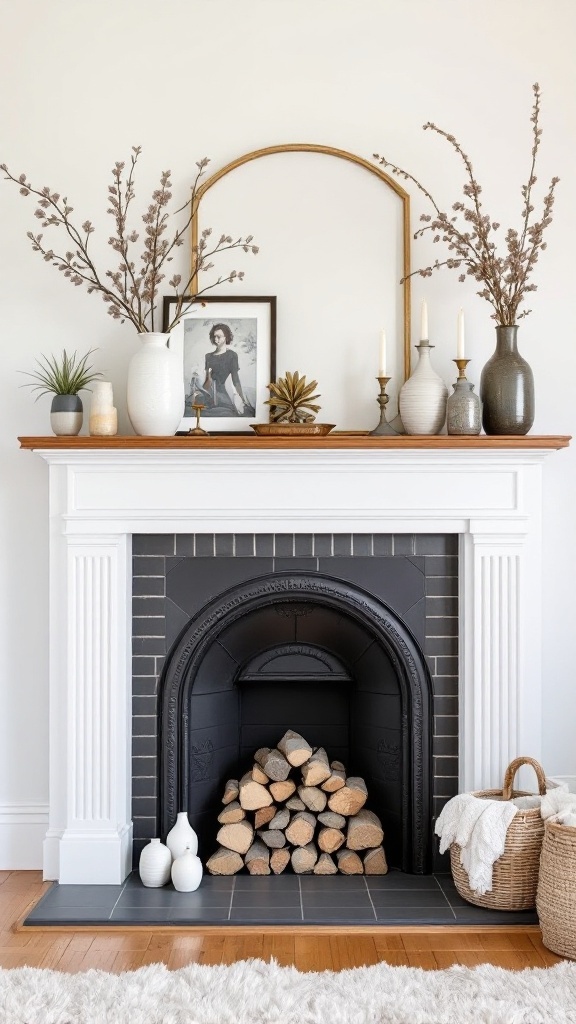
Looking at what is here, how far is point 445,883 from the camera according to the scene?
2822 millimetres

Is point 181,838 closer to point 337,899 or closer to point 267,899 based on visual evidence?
point 267,899

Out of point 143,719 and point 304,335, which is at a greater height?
point 304,335

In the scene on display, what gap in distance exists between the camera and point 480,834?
2527 mm

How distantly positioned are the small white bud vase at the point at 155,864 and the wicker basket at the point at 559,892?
1.09 meters

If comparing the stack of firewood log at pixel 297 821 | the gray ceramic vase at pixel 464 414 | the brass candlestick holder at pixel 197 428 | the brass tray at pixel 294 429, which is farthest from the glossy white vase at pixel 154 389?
the stack of firewood log at pixel 297 821

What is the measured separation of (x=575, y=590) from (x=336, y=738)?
3.15 ft

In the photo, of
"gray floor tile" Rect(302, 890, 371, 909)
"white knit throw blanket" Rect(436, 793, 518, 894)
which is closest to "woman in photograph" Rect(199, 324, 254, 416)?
"white knit throw blanket" Rect(436, 793, 518, 894)

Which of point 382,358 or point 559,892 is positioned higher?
point 382,358

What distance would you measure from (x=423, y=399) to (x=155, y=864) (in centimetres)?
164

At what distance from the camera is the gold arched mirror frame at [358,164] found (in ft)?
9.83

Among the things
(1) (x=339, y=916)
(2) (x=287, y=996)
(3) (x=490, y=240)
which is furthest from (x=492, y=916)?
(3) (x=490, y=240)

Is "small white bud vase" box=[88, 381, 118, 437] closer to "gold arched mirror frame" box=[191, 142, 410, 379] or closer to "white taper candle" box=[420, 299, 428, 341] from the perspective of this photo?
"gold arched mirror frame" box=[191, 142, 410, 379]

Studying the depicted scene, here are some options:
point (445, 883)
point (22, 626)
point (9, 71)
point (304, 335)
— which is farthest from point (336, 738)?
point (9, 71)

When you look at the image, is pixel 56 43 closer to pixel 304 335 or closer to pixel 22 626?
pixel 304 335
